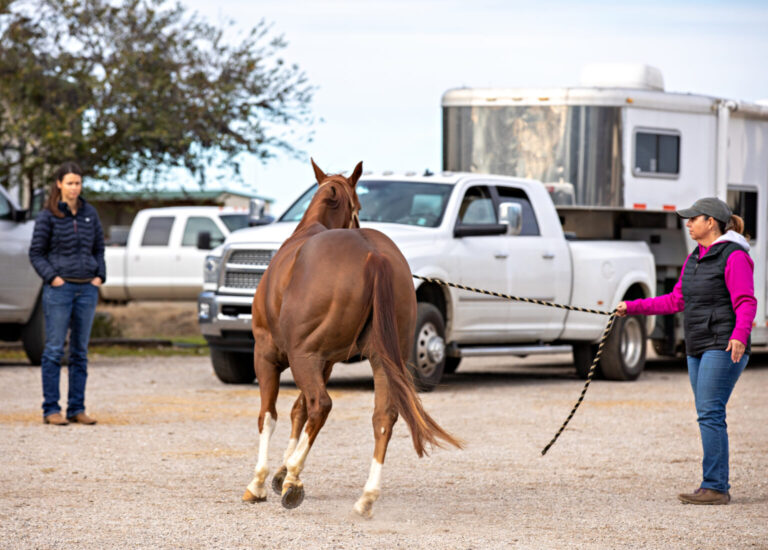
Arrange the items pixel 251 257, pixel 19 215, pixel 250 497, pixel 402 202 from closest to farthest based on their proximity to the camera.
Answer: pixel 250 497
pixel 251 257
pixel 402 202
pixel 19 215

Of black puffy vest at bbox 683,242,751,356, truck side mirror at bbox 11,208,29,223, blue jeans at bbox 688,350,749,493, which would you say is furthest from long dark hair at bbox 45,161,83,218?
blue jeans at bbox 688,350,749,493

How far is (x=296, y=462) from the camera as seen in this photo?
21.8ft

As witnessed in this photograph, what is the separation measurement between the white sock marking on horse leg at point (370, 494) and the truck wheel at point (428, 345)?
6.24 m

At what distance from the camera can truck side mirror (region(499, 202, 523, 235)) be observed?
13594 millimetres

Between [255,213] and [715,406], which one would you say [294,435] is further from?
[255,213]

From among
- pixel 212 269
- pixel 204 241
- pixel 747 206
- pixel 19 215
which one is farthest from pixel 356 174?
pixel 204 241

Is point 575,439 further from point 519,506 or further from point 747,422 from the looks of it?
point 519,506

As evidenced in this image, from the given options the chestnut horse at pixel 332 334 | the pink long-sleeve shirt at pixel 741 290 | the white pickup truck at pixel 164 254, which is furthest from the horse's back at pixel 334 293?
the white pickup truck at pixel 164 254

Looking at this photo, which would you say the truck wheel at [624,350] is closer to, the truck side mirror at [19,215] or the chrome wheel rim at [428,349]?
the chrome wheel rim at [428,349]

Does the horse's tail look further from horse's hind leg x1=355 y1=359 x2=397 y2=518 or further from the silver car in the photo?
the silver car

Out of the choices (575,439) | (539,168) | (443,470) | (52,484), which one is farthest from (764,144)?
(52,484)

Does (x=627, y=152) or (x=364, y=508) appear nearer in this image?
(x=364, y=508)

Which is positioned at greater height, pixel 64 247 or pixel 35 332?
pixel 64 247

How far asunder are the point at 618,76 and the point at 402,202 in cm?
468
